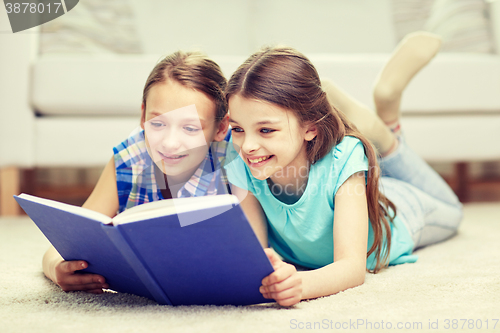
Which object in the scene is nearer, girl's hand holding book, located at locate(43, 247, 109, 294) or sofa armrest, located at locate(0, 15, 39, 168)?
girl's hand holding book, located at locate(43, 247, 109, 294)

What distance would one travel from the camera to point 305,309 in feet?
1.79

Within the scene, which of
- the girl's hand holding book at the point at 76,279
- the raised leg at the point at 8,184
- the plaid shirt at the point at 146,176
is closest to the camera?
the girl's hand holding book at the point at 76,279

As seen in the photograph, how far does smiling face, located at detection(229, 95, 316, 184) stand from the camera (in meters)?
0.68

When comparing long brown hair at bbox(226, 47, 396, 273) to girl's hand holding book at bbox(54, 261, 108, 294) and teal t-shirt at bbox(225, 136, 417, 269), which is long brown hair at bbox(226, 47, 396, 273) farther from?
girl's hand holding book at bbox(54, 261, 108, 294)

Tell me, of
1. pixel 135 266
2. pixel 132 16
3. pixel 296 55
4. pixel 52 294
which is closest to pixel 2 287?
pixel 52 294

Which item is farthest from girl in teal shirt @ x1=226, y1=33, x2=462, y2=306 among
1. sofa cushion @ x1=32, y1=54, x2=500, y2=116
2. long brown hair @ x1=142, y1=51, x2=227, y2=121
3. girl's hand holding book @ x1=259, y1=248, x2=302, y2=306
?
sofa cushion @ x1=32, y1=54, x2=500, y2=116

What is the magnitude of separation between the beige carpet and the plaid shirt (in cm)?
22

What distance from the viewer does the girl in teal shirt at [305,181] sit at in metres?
0.65

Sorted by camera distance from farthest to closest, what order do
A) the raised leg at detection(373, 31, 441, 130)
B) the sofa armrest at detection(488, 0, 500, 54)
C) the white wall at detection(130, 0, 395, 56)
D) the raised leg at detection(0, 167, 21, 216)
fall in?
the white wall at detection(130, 0, 395, 56) < the sofa armrest at detection(488, 0, 500, 54) < the raised leg at detection(0, 167, 21, 216) < the raised leg at detection(373, 31, 441, 130)

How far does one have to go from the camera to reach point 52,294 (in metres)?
0.64

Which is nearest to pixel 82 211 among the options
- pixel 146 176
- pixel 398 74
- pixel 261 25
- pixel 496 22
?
pixel 146 176

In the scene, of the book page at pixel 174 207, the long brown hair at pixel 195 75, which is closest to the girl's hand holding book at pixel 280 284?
the book page at pixel 174 207

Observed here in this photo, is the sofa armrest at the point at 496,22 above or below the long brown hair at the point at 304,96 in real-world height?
above

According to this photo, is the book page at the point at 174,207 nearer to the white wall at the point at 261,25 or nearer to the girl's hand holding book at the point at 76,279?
the girl's hand holding book at the point at 76,279
